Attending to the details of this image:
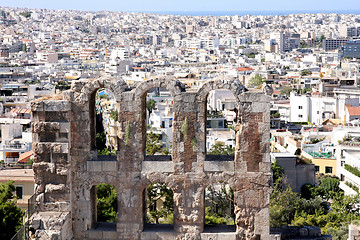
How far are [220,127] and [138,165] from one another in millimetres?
41399

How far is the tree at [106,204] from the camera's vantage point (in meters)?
19.4

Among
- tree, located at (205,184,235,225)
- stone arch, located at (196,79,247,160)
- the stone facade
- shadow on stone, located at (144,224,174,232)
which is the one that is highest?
stone arch, located at (196,79,247,160)

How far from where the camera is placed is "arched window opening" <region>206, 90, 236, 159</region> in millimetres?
38619

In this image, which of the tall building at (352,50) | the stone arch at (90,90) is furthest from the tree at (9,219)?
the tall building at (352,50)

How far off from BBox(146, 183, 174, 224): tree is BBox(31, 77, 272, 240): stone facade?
756 cm

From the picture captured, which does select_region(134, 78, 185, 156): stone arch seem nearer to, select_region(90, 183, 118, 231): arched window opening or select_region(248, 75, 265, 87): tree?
select_region(90, 183, 118, 231): arched window opening

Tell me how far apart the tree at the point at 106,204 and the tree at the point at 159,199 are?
1.66m

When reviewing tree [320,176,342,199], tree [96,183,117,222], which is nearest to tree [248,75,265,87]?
tree [320,176,342,199]

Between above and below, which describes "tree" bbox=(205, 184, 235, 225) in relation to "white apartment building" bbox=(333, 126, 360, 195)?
above

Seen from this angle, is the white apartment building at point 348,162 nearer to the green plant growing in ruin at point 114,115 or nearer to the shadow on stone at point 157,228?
the green plant growing in ruin at point 114,115

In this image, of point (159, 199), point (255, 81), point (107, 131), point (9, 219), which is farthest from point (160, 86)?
point (255, 81)

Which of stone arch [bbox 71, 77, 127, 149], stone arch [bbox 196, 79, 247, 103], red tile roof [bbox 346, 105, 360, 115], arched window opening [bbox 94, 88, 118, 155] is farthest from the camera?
red tile roof [bbox 346, 105, 360, 115]

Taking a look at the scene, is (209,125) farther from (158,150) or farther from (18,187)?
(18,187)

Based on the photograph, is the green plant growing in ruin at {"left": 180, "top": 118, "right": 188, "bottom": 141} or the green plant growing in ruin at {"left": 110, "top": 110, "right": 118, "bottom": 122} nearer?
the green plant growing in ruin at {"left": 180, "top": 118, "right": 188, "bottom": 141}
